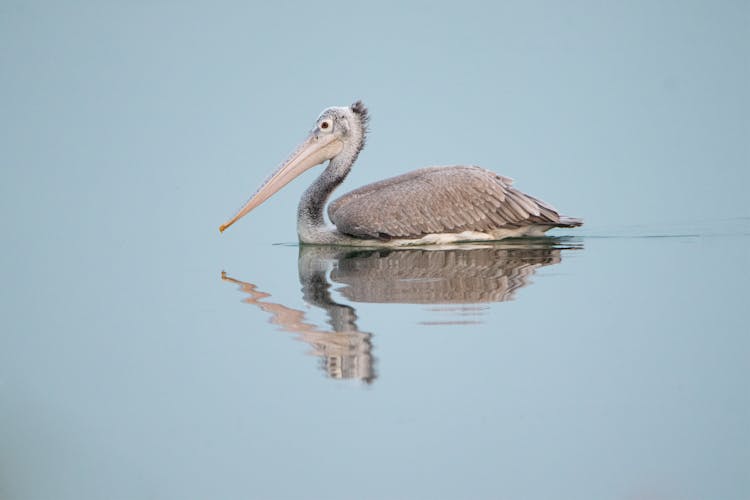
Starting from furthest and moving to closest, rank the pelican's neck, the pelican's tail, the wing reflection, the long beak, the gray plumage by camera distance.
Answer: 1. the long beak
2. the pelican's neck
3. the pelican's tail
4. the gray plumage
5. the wing reflection

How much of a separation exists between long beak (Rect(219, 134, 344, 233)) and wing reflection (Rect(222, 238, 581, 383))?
3.27 feet

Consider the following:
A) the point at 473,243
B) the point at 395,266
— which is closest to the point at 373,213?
the point at 473,243

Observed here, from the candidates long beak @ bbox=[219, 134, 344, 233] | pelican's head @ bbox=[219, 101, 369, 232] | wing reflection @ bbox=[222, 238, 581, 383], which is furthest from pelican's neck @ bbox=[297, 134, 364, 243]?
wing reflection @ bbox=[222, 238, 581, 383]

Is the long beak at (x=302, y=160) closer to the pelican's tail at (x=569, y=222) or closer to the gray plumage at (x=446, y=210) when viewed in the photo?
the gray plumage at (x=446, y=210)

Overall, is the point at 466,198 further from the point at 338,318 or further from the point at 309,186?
the point at 338,318

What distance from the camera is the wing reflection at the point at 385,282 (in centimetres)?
545

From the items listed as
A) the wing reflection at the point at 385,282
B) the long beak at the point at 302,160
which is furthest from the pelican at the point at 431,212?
the wing reflection at the point at 385,282

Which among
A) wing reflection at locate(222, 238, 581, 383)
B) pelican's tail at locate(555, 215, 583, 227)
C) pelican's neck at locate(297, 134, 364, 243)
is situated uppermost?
pelican's neck at locate(297, 134, 364, 243)

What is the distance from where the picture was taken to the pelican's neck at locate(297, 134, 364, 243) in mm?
11211

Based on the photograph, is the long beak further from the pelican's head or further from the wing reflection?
the wing reflection

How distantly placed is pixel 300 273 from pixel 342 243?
2.46 m

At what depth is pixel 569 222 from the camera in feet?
35.4

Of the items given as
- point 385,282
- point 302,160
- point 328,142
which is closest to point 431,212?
point 328,142

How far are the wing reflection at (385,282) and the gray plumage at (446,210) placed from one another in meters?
0.31
